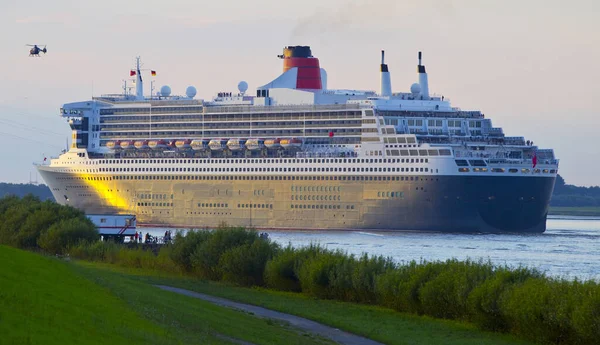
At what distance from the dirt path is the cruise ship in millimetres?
52541

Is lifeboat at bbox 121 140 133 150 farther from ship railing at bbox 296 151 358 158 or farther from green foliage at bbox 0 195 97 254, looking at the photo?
green foliage at bbox 0 195 97 254

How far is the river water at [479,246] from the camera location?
60.4 metres

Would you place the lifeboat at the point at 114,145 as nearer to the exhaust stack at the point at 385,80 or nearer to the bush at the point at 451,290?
the exhaust stack at the point at 385,80

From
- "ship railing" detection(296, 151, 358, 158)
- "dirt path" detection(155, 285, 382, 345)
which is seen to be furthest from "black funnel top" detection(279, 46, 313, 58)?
"dirt path" detection(155, 285, 382, 345)

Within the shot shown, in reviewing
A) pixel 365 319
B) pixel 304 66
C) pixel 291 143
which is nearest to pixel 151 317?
pixel 365 319

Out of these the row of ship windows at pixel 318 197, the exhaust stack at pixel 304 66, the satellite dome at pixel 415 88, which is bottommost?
the row of ship windows at pixel 318 197

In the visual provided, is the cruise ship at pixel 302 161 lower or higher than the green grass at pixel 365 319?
higher

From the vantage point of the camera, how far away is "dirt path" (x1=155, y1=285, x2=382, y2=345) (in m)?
29.0

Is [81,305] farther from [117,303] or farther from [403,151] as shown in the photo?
[403,151]

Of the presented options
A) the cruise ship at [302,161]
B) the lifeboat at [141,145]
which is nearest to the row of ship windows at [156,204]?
the cruise ship at [302,161]

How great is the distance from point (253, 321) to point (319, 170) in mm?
65098

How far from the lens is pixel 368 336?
29.4 m

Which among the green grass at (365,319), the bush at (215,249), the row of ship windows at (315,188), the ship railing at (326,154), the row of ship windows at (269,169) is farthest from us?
the ship railing at (326,154)

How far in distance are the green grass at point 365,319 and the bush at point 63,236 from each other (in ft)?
43.0
